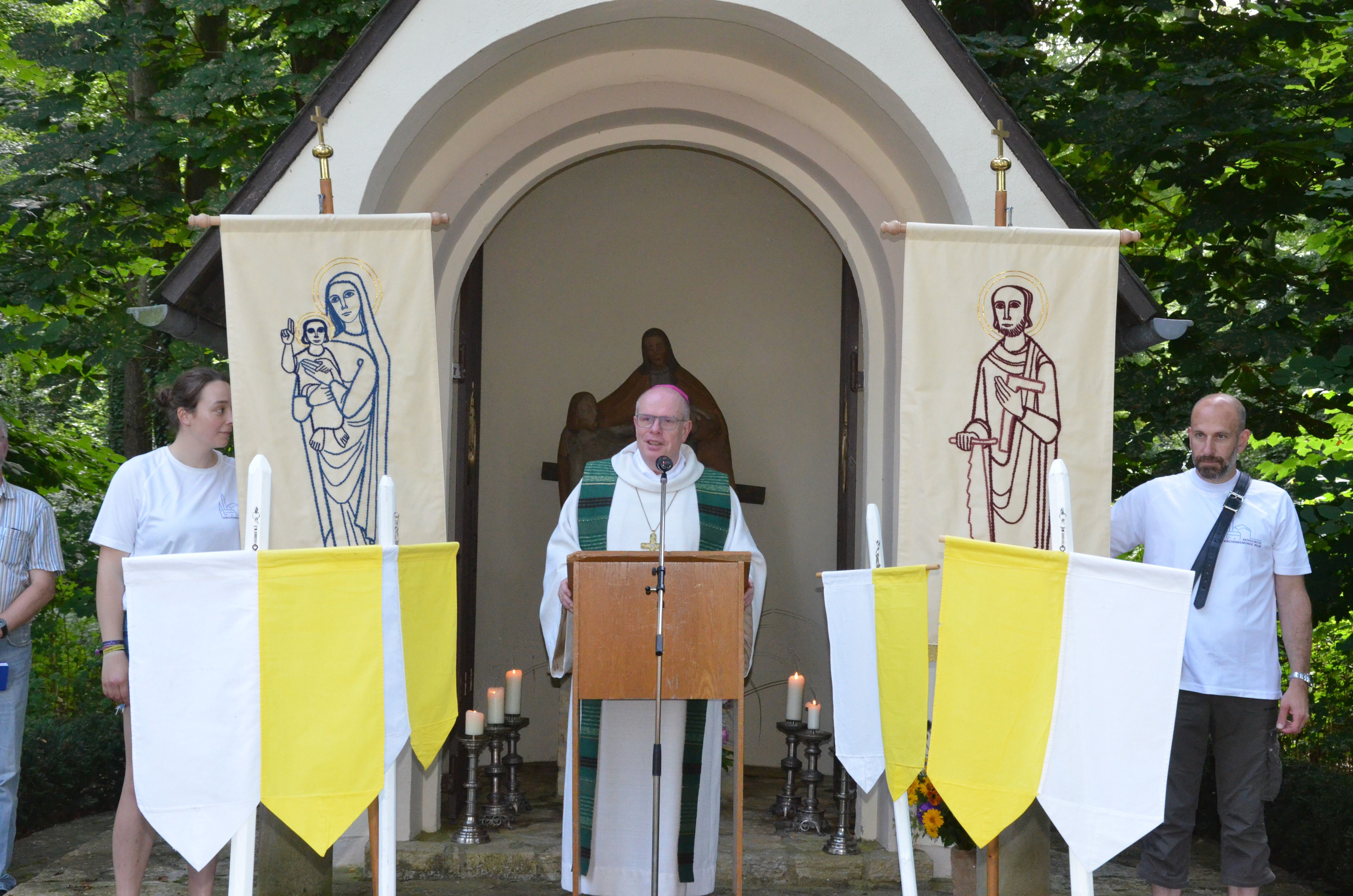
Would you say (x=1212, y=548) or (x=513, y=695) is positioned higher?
(x=1212, y=548)

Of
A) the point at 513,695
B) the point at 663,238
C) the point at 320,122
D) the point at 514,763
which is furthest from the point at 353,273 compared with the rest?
the point at 663,238

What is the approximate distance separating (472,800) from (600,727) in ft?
3.50

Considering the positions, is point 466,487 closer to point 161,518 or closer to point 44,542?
point 44,542

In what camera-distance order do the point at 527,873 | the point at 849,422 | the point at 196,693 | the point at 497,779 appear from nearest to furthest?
the point at 196,693
the point at 527,873
the point at 497,779
the point at 849,422

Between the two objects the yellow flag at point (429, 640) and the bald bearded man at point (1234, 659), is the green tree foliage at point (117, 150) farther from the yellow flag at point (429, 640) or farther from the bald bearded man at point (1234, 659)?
the bald bearded man at point (1234, 659)

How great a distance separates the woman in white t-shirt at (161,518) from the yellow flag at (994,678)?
2447 millimetres

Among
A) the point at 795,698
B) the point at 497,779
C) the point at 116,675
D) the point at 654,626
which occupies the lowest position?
the point at 497,779

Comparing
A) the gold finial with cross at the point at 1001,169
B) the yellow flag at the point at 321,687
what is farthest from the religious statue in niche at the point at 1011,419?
the yellow flag at the point at 321,687

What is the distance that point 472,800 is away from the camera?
6.02 metres

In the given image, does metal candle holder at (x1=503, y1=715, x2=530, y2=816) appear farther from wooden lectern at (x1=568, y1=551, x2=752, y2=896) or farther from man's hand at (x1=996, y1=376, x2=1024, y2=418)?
man's hand at (x1=996, y1=376, x2=1024, y2=418)

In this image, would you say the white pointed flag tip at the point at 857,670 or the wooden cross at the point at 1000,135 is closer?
the white pointed flag tip at the point at 857,670

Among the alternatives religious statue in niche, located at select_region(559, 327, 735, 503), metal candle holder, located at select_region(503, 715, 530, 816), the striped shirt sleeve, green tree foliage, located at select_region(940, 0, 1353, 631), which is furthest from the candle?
the striped shirt sleeve

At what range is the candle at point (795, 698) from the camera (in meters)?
6.30

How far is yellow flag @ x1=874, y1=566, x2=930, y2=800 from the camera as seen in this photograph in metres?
3.94
